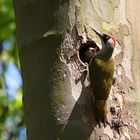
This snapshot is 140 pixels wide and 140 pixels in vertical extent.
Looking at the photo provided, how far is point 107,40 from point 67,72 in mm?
164

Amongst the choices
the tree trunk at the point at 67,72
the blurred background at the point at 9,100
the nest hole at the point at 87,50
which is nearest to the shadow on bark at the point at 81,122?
the tree trunk at the point at 67,72

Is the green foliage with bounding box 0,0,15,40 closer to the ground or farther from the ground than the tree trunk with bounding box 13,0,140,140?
closer to the ground

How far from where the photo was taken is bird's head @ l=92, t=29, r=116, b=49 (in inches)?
65.1

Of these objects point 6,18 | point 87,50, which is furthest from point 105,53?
point 6,18

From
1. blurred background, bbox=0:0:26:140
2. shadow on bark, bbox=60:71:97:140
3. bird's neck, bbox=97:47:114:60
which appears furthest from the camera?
blurred background, bbox=0:0:26:140

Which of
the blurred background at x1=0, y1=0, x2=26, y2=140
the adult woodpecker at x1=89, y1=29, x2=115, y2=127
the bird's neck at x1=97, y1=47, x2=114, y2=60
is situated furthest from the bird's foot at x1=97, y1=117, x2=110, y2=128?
the blurred background at x1=0, y1=0, x2=26, y2=140

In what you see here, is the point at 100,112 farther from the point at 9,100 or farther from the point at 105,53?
the point at 9,100

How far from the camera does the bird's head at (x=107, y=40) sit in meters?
1.65

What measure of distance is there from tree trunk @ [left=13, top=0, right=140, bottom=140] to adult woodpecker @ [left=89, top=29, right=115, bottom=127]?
3 centimetres

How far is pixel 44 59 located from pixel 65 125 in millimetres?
226

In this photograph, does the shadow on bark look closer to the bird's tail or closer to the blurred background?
the bird's tail

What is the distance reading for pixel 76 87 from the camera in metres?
1.64

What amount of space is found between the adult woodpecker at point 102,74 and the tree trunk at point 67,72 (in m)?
0.03

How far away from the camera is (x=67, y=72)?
5.45 ft
